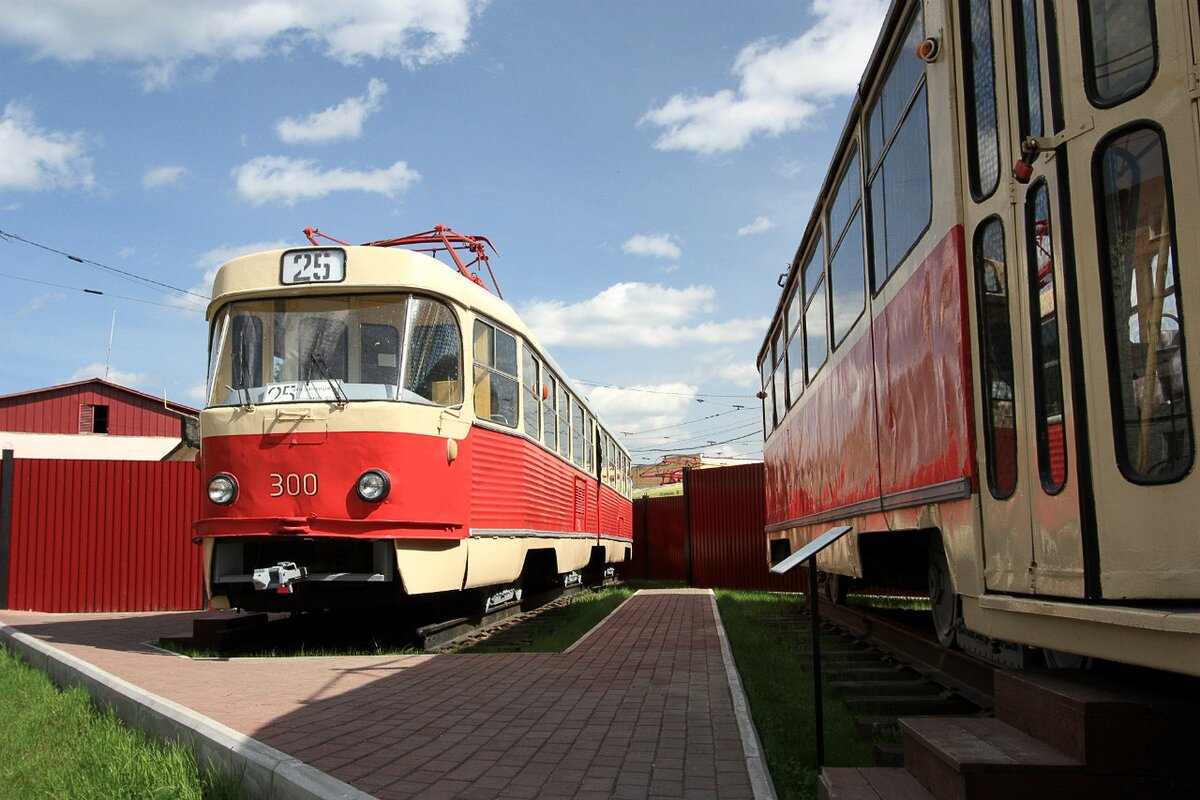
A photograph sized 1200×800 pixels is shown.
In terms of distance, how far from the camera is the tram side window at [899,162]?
4.53m

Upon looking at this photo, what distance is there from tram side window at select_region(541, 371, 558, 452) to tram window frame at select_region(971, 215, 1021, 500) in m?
7.37

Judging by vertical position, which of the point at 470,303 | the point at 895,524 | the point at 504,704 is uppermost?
the point at 470,303

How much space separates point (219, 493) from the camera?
24.8 ft

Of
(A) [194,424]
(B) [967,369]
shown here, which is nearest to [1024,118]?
(B) [967,369]

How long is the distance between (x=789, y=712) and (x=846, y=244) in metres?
Answer: 3.13

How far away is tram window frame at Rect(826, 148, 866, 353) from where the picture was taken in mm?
6039

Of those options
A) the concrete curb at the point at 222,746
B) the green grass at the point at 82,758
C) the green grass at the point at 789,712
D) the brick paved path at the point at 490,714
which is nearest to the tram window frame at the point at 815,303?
the green grass at the point at 789,712

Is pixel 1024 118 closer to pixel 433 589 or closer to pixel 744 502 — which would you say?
pixel 433 589

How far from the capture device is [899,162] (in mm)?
4992

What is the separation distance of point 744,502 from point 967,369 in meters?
16.2

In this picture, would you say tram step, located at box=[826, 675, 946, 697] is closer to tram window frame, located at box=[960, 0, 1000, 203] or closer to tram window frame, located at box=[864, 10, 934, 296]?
tram window frame, located at box=[864, 10, 934, 296]

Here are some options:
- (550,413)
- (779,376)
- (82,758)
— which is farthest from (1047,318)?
(550,413)

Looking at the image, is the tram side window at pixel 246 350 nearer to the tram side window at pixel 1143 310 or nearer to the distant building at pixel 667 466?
the tram side window at pixel 1143 310

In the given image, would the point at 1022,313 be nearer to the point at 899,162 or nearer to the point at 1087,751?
the point at 1087,751
